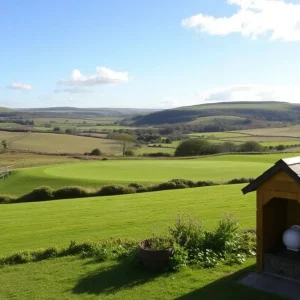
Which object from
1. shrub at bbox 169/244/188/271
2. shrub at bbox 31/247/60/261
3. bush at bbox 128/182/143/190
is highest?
shrub at bbox 169/244/188/271

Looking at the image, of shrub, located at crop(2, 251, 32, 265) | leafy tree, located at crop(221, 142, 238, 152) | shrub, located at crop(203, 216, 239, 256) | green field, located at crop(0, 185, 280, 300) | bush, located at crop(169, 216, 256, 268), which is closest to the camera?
green field, located at crop(0, 185, 280, 300)

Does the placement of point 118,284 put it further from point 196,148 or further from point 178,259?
point 196,148

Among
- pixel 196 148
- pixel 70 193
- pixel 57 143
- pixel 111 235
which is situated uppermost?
pixel 111 235

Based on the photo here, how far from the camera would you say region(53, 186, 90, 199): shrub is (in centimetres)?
3120

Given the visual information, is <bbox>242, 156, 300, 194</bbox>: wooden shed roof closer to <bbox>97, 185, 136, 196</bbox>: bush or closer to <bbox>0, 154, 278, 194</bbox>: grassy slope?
<bbox>97, 185, 136, 196</bbox>: bush

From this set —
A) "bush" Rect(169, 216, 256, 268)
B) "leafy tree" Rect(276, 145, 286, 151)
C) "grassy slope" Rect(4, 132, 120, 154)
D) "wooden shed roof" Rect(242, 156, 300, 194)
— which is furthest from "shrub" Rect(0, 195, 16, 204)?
"leafy tree" Rect(276, 145, 286, 151)

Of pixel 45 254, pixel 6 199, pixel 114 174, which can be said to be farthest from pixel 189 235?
pixel 114 174

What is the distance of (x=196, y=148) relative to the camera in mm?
81000

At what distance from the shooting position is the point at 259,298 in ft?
30.0

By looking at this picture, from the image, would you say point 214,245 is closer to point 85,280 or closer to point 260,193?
point 260,193

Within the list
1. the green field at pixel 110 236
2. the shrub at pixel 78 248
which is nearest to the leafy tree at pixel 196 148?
the green field at pixel 110 236

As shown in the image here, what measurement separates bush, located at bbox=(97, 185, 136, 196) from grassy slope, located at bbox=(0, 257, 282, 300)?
18691 mm

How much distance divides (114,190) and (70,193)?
3.24 m

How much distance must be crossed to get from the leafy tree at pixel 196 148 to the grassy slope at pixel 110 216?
52.4 m
